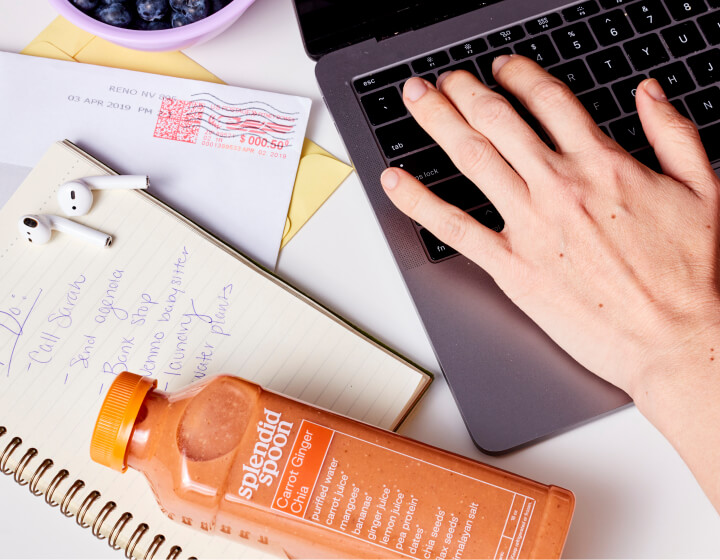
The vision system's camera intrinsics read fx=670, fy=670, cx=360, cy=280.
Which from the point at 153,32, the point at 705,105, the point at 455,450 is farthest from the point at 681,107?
the point at 153,32

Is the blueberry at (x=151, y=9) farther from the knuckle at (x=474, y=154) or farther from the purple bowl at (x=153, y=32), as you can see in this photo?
the knuckle at (x=474, y=154)

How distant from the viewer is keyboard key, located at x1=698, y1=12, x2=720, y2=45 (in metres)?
0.59

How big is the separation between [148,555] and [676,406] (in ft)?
1.36

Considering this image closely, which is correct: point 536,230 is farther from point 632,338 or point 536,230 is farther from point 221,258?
point 221,258

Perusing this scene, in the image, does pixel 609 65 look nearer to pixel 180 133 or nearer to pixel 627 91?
pixel 627 91

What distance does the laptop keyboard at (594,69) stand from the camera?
57cm

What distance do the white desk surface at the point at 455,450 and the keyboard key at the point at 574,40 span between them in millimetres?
215

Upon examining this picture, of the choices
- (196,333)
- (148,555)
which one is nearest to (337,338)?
(196,333)

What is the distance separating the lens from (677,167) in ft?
1.75

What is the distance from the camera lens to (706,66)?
579 millimetres

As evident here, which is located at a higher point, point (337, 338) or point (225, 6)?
point (225, 6)

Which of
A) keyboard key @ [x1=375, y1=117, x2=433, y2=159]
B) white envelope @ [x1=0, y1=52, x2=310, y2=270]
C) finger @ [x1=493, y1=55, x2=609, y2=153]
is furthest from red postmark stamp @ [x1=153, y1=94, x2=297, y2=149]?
finger @ [x1=493, y1=55, x2=609, y2=153]

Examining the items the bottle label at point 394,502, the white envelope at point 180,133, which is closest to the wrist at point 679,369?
the bottle label at point 394,502

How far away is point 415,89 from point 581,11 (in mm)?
179
